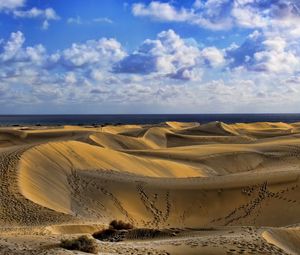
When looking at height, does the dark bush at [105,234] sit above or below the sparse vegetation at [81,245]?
below

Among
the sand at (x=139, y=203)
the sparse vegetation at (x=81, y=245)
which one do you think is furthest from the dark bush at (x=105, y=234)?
the sparse vegetation at (x=81, y=245)

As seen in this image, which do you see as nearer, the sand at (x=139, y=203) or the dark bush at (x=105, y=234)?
the sand at (x=139, y=203)

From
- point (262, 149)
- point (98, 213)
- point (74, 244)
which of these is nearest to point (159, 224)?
point (98, 213)

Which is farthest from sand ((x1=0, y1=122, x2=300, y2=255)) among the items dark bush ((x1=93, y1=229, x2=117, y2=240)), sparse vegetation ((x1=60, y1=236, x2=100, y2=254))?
dark bush ((x1=93, y1=229, x2=117, y2=240))

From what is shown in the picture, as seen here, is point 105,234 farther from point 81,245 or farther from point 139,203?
point 139,203

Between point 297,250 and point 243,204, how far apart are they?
7892 millimetres

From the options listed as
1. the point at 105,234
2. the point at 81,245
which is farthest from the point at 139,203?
the point at 81,245

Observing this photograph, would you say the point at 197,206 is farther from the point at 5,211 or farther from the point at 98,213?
the point at 5,211

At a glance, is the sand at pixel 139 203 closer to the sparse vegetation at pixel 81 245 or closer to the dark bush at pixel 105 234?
the sparse vegetation at pixel 81 245

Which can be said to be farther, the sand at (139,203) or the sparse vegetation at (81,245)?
the sand at (139,203)

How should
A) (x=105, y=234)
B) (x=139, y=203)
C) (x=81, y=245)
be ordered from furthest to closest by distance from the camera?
(x=139, y=203) → (x=105, y=234) → (x=81, y=245)

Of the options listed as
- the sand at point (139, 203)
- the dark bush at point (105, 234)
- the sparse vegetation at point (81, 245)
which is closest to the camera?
the sparse vegetation at point (81, 245)

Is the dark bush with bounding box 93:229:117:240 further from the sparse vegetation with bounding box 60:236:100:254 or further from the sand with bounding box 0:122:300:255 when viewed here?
the sparse vegetation with bounding box 60:236:100:254

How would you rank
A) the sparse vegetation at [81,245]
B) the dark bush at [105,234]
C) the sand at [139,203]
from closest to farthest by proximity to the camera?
the sparse vegetation at [81,245]
the sand at [139,203]
the dark bush at [105,234]
